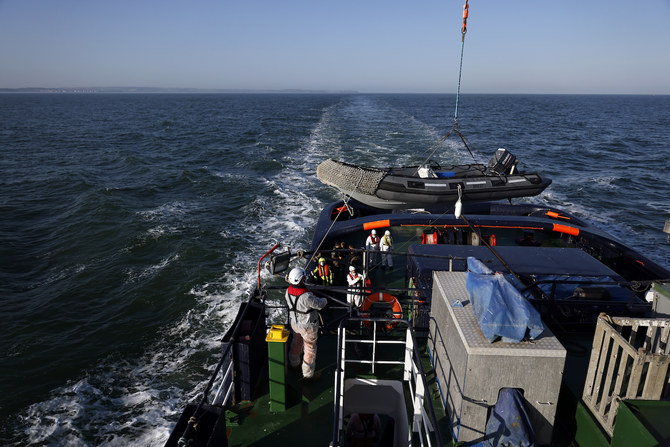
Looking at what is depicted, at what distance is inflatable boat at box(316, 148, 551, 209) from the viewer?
14.3 metres

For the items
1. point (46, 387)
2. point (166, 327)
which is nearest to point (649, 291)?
point (166, 327)

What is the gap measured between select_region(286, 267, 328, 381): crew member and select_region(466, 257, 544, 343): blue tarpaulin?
6.60 ft

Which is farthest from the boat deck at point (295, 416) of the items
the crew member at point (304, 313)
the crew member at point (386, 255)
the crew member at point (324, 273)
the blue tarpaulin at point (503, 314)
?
the crew member at point (386, 255)

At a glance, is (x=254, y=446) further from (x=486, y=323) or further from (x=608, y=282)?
(x=608, y=282)

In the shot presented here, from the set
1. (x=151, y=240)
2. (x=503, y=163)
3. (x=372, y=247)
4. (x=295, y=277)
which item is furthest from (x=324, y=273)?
(x=151, y=240)

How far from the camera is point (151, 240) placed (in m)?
19.0

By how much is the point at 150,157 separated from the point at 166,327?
30.2 m

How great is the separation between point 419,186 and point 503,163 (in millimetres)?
3831

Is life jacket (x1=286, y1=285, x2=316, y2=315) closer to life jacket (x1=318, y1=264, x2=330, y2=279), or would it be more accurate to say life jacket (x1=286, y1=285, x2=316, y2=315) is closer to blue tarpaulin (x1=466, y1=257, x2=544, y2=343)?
blue tarpaulin (x1=466, y1=257, x2=544, y2=343)

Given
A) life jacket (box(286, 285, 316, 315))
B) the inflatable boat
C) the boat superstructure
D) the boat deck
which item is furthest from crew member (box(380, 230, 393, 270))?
life jacket (box(286, 285, 316, 315))

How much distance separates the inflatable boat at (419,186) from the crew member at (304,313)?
9193 millimetres

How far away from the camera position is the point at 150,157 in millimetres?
38594

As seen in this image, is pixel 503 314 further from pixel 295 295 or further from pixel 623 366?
pixel 295 295

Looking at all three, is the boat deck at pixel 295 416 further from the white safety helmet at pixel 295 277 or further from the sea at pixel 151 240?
the sea at pixel 151 240
